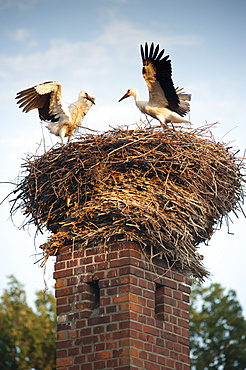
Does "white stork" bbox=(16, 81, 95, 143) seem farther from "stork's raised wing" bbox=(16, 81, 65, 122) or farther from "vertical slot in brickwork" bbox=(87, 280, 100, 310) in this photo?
"vertical slot in brickwork" bbox=(87, 280, 100, 310)

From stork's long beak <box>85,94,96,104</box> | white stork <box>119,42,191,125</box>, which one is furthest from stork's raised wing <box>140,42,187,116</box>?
stork's long beak <box>85,94,96,104</box>

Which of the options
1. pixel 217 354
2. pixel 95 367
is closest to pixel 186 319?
pixel 95 367

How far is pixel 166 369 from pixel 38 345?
15405 mm

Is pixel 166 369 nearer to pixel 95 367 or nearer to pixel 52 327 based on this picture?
pixel 95 367

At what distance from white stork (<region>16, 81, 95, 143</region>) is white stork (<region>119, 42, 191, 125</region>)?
82 centimetres

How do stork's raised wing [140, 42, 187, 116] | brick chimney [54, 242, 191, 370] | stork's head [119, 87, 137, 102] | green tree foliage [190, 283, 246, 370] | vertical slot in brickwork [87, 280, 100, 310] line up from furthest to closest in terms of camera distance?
green tree foliage [190, 283, 246, 370], stork's head [119, 87, 137, 102], stork's raised wing [140, 42, 187, 116], vertical slot in brickwork [87, 280, 100, 310], brick chimney [54, 242, 191, 370]

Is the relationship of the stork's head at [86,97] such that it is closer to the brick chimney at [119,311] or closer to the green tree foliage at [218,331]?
the brick chimney at [119,311]

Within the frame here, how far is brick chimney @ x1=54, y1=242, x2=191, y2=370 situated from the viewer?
769 centimetres

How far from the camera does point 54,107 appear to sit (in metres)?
10.8

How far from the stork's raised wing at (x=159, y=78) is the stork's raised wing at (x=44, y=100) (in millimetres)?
1237

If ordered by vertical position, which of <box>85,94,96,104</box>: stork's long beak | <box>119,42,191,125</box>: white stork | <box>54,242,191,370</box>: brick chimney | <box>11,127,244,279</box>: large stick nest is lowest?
<box>54,242,191,370</box>: brick chimney

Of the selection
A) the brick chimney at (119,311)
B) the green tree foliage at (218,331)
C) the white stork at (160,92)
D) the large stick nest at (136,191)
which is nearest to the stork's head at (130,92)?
the white stork at (160,92)

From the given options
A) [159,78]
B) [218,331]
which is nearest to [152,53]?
[159,78]

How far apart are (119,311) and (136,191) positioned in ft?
4.62
